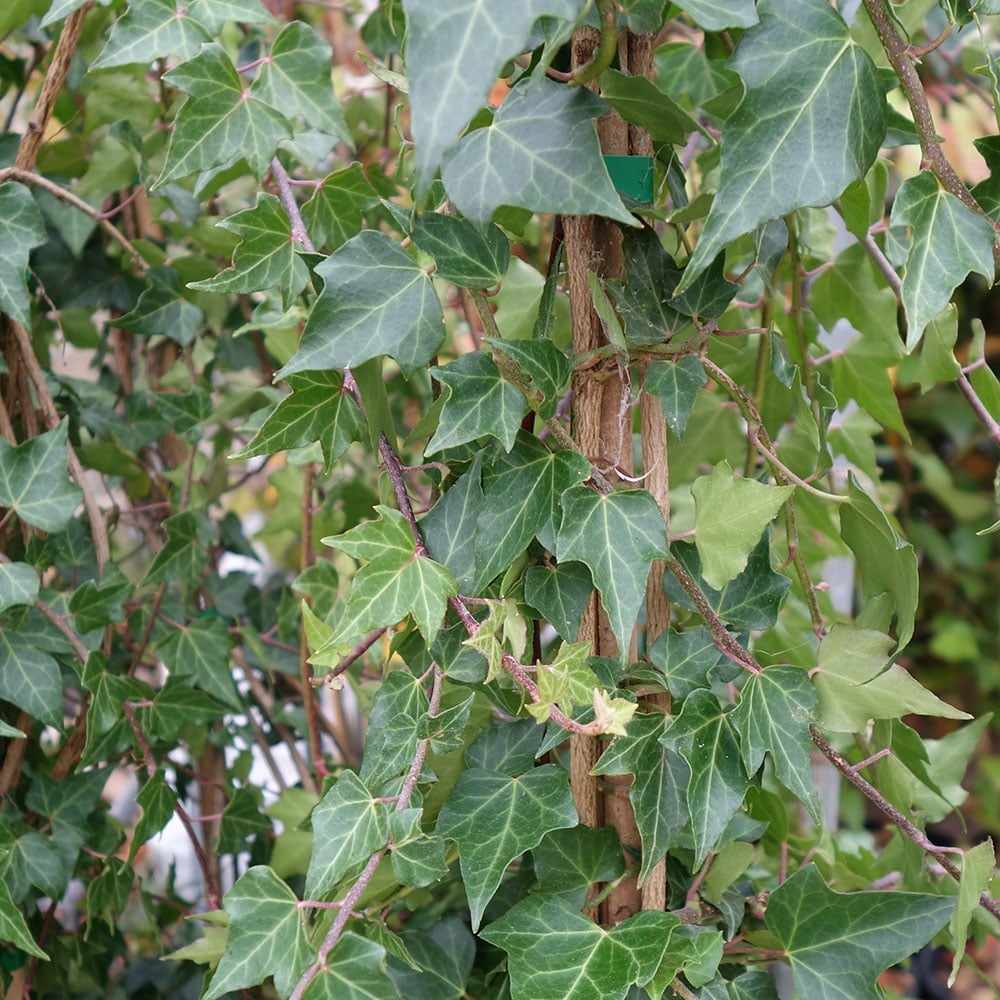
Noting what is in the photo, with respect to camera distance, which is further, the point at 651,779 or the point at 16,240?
the point at 16,240

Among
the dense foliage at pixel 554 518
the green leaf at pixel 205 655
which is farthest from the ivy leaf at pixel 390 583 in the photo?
the green leaf at pixel 205 655

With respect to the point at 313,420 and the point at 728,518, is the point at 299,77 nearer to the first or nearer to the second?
the point at 313,420

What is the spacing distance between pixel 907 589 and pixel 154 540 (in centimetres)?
68

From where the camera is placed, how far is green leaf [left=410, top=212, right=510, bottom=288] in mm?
461

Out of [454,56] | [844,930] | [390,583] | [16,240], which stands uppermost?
[454,56]

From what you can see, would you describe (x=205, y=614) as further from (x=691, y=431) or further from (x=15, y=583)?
(x=691, y=431)

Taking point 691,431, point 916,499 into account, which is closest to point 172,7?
point 691,431

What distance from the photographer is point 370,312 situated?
0.46 m

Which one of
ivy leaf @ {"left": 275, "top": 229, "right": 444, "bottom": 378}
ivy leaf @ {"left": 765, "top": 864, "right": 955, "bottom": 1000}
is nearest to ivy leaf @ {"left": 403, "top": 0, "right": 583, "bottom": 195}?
ivy leaf @ {"left": 275, "top": 229, "right": 444, "bottom": 378}

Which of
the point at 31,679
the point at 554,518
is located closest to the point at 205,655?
the point at 31,679

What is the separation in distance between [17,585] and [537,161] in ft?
1.34

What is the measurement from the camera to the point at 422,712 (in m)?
0.48

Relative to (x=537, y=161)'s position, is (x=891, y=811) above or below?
below

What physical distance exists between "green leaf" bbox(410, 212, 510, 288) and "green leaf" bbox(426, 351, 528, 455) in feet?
0.12
